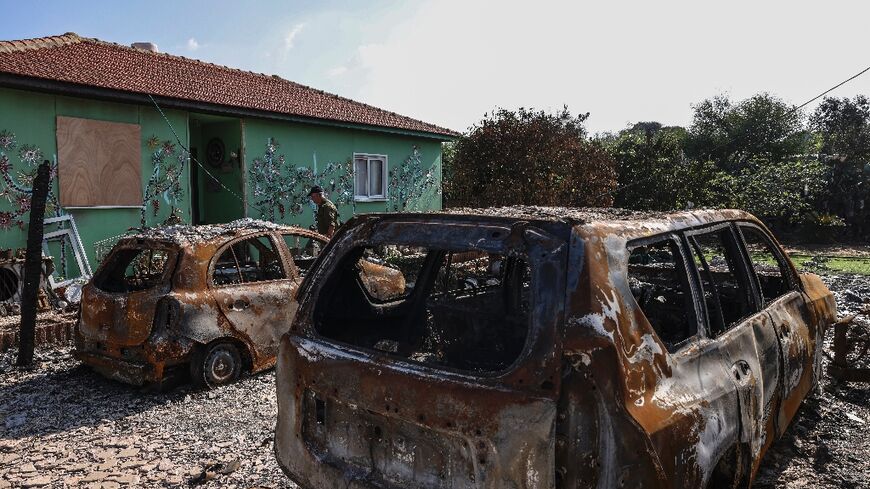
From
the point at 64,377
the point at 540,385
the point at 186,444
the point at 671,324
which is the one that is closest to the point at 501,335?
the point at 671,324

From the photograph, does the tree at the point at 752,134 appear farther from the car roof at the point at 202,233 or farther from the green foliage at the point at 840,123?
the car roof at the point at 202,233

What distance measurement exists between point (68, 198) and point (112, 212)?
30.7 inches

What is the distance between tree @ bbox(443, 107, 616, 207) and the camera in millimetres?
15883

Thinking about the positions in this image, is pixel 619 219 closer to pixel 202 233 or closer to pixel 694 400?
pixel 694 400

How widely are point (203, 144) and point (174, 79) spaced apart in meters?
1.49

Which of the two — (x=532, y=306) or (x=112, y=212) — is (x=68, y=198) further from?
(x=532, y=306)

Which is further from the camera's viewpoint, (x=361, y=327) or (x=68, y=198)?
(x=68, y=198)

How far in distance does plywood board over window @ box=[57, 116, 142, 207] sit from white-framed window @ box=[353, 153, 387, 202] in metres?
5.30

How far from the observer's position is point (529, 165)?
1588 centimetres

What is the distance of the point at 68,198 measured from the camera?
9438mm

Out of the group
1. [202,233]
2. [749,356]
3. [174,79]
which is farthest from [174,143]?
[749,356]

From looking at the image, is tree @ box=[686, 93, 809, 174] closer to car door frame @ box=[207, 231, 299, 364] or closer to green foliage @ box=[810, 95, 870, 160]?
green foliage @ box=[810, 95, 870, 160]

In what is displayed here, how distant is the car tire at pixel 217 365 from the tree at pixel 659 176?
47.6 ft

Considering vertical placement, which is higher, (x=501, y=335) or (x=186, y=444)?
(x=501, y=335)
